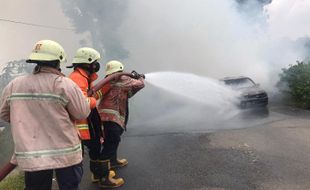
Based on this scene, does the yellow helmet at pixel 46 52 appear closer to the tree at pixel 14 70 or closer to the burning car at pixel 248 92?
the burning car at pixel 248 92

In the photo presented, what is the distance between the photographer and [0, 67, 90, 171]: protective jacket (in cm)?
312

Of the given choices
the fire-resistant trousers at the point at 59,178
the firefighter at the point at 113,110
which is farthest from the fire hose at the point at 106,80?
the fire-resistant trousers at the point at 59,178

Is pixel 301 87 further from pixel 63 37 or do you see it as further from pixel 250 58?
pixel 63 37

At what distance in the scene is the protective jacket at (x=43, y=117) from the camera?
10.2 ft

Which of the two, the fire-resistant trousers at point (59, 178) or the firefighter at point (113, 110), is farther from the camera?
the firefighter at point (113, 110)

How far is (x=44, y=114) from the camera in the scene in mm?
3141

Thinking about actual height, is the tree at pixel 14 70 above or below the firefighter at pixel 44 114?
above

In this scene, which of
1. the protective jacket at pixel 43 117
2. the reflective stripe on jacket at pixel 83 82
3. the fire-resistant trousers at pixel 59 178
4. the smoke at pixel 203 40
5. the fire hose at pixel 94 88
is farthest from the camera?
the smoke at pixel 203 40

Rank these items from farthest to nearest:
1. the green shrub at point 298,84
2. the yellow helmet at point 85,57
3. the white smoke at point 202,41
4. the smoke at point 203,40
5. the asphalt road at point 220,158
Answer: the white smoke at point 202,41, the smoke at point 203,40, the green shrub at point 298,84, the asphalt road at point 220,158, the yellow helmet at point 85,57

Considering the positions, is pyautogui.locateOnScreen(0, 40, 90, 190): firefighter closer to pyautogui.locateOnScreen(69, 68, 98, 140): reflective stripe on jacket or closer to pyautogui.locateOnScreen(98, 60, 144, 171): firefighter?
pyautogui.locateOnScreen(69, 68, 98, 140): reflective stripe on jacket

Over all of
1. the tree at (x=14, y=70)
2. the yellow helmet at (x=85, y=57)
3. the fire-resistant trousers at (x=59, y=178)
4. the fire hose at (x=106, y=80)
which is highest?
the tree at (x=14, y=70)

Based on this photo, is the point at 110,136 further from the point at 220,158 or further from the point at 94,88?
the point at 220,158

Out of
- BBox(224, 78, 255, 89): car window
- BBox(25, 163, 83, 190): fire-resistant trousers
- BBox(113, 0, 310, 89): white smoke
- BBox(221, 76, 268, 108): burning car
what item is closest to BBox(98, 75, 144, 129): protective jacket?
BBox(25, 163, 83, 190): fire-resistant trousers

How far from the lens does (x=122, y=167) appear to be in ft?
19.9
